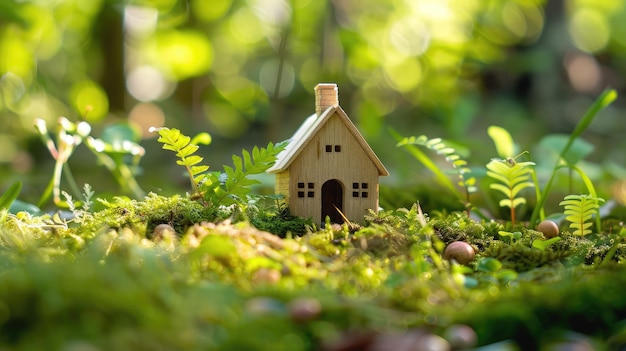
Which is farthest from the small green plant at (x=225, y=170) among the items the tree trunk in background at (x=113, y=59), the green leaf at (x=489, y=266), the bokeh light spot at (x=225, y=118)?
the tree trunk in background at (x=113, y=59)

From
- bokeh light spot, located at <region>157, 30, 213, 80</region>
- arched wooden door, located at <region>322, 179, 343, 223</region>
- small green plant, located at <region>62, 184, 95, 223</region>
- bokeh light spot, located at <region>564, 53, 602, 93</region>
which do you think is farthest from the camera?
bokeh light spot, located at <region>157, 30, 213, 80</region>

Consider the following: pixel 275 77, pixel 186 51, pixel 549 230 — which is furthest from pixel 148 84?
pixel 549 230

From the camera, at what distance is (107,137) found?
283cm

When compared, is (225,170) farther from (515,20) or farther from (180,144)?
(515,20)

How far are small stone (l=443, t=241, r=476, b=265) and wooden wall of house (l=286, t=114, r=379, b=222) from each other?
40 cm

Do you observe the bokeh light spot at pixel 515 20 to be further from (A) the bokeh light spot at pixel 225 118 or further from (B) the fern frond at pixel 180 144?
(B) the fern frond at pixel 180 144

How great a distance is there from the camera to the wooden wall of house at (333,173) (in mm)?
2061

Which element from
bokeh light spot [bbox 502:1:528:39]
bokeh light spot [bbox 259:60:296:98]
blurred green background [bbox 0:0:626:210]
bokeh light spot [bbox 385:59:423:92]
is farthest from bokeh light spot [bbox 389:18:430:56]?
bokeh light spot [bbox 259:60:296:98]

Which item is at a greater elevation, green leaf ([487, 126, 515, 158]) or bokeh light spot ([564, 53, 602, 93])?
bokeh light spot ([564, 53, 602, 93])

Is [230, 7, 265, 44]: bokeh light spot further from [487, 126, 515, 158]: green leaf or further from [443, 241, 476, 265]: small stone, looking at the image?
[443, 241, 476, 265]: small stone

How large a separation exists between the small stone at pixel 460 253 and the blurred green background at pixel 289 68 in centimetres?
301

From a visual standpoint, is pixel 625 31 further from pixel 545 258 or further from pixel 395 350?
pixel 395 350

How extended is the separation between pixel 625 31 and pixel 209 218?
8655 mm

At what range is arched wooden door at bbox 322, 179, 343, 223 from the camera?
216 centimetres
